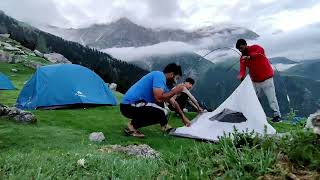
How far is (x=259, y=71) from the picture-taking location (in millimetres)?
15930

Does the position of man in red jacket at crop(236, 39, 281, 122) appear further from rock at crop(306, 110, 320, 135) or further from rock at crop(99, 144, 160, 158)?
rock at crop(306, 110, 320, 135)

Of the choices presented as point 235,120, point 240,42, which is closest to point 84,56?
point 240,42

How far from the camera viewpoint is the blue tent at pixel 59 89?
20.2 metres

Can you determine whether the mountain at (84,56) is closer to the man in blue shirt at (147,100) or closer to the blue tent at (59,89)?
the blue tent at (59,89)

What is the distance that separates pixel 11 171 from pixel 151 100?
7.97m

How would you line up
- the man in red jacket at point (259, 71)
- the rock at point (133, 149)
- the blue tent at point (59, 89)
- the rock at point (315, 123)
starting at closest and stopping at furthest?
the rock at point (315, 123), the rock at point (133, 149), the man in red jacket at point (259, 71), the blue tent at point (59, 89)

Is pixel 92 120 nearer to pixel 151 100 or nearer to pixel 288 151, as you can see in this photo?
pixel 151 100

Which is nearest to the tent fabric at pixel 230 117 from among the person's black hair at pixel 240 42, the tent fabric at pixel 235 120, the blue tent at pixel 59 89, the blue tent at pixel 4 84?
the tent fabric at pixel 235 120

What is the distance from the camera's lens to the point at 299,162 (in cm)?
487

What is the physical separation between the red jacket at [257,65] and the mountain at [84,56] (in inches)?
2620

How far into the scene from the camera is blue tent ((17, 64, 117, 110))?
797 inches

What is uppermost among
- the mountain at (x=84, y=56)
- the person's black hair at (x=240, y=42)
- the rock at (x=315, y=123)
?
the person's black hair at (x=240, y=42)

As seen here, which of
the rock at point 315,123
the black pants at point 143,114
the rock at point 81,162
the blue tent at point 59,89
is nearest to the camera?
the rock at point 315,123

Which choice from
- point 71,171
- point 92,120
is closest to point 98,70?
point 92,120
